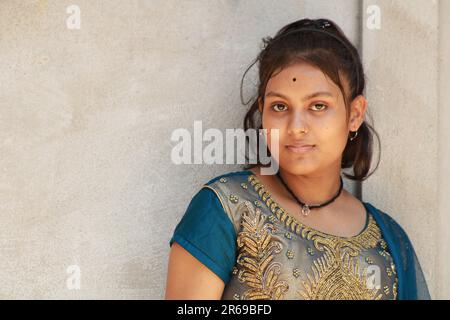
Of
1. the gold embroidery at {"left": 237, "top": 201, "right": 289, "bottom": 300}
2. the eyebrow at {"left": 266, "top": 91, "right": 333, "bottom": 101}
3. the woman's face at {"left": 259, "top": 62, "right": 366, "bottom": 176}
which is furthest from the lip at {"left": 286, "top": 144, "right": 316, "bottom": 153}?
the gold embroidery at {"left": 237, "top": 201, "right": 289, "bottom": 300}

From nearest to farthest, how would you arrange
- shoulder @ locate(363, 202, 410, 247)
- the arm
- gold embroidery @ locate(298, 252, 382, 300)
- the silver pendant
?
1. the arm
2. gold embroidery @ locate(298, 252, 382, 300)
3. the silver pendant
4. shoulder @ locate(363, 202, 410, 247)

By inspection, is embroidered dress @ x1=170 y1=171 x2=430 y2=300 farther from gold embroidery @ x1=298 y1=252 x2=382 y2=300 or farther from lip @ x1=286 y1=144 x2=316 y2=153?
lip @ x1=286 y1=144 x2=316 y2=153

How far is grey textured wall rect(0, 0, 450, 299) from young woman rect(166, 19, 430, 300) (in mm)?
347

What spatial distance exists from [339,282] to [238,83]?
92 centimetres

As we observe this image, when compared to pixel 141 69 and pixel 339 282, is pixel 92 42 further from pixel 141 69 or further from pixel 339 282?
pixel 339 282

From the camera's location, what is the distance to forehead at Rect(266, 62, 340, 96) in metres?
2.38

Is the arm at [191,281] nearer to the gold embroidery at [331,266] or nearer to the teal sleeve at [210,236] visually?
the teal sleeve at [210,236]

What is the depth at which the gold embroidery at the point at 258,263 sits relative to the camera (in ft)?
7.63

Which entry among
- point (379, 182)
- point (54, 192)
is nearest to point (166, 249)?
point (54, 192)

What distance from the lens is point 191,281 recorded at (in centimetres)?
225

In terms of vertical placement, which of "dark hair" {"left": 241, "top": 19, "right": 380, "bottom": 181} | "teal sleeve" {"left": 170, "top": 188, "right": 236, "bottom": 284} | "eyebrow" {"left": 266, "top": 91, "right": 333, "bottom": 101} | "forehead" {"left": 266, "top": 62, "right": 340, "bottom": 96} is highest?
Result: "dark hair" {"left": 241, "top": 19, "right": 380, "bottom": 181}

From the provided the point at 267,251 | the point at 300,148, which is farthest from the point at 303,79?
the point at 267,251

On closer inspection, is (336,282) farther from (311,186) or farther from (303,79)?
(303,79)

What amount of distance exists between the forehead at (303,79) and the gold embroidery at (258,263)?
46 centimetres
